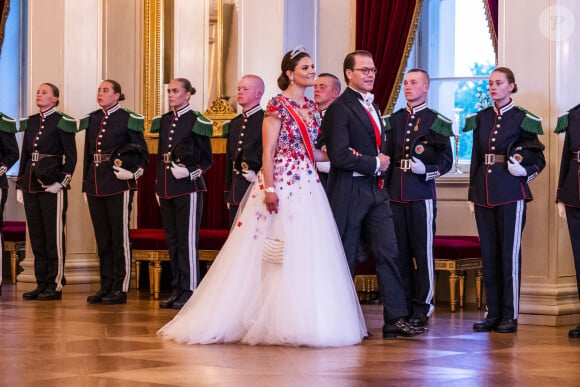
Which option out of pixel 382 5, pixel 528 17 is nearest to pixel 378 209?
pixel 528 17

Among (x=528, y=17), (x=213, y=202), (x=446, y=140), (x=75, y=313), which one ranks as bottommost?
(x=75, y=313)

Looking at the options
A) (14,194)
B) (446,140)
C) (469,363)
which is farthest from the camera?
(14,194)

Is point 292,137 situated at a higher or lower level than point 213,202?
higher

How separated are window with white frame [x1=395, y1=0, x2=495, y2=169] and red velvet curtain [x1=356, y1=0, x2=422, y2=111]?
0.97ft

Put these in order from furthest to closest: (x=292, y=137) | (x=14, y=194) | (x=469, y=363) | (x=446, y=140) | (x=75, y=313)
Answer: (x=14, y=194), (x=75, y=313), (x=446, y=140), (x=292, y=137), (x=469, y=363)

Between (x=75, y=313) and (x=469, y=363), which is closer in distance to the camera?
(x=469, y=363)

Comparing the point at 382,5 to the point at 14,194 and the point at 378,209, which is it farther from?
the point at 14,194

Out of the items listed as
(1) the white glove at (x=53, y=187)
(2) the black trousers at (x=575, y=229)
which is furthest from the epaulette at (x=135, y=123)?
(2) the black trousers at (x=575, y=229)

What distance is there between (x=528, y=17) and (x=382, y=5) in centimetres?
215

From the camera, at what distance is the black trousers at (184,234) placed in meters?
7.60

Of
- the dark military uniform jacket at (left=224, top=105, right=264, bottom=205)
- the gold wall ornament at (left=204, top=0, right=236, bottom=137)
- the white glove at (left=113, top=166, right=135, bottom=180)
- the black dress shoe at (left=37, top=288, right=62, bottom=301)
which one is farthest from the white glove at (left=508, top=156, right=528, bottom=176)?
the black dress shoe at (left=37, top=288, right=62, bottom=301)

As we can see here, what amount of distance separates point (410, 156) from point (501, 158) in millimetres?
555

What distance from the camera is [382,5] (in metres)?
8.70

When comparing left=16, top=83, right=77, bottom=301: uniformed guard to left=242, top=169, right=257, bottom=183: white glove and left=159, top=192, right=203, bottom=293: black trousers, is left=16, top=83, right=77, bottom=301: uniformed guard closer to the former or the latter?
left=159, top=192, right=203, bottom=293: black trousers
